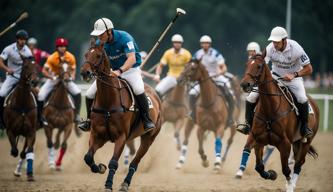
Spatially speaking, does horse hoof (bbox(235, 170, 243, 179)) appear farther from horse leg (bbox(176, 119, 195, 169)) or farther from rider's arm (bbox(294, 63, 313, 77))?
rider's arm (bbox(294, 63, 313, 77))

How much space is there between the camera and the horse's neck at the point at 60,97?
1661cm

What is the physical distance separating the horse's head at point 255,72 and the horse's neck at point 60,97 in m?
6.53

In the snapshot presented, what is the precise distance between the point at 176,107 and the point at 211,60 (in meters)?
1.63

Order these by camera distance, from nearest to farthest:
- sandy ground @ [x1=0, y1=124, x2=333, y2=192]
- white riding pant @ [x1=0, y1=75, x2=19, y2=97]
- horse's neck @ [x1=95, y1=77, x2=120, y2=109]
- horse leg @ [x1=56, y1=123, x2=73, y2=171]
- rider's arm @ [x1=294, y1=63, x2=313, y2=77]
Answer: horse's neck @ [x1=95, y1=77, x2=120, y2=109], rider's arm @ [x1=294, y1=63, x2=313, y2=77], sandy ground @ [x1=0, y1=124, x2=333, y2=192], white riding pant @ [x1=0, y1=75, x2=19, y2=97], horse leg @ [x1=56, y1=123, x2=73, y2=171]

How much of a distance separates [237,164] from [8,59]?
6.34 meters

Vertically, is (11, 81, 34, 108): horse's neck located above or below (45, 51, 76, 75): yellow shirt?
below

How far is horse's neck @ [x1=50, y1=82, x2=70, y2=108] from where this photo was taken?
1661 cm

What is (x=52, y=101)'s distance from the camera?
1661 centimetres

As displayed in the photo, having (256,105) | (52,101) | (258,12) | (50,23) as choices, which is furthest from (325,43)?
(256,105)

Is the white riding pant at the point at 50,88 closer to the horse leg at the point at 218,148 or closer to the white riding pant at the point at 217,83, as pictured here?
the white riding pant at the point at 217,83

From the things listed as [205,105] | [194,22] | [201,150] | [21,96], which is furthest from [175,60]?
[194,22]

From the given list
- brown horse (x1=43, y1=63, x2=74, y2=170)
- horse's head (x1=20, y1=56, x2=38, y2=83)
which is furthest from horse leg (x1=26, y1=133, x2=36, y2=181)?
brown horse (x1=43, y1=63, x2=74, y2=170)

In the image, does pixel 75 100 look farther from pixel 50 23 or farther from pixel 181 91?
pixel 50 23

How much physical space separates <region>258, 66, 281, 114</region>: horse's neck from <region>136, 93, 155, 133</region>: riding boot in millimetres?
1781
